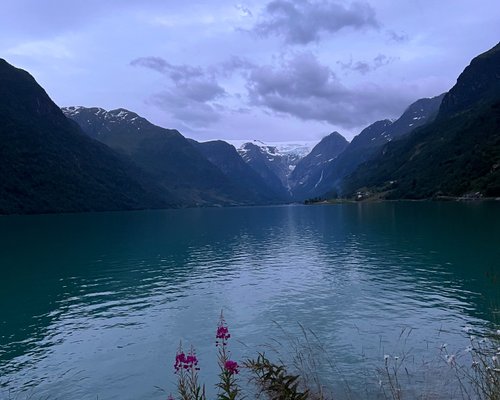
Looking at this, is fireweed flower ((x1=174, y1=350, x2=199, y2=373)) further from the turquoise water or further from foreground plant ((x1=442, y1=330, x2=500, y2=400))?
the turquoise water

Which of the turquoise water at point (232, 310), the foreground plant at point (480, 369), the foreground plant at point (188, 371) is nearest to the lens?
the foreground plant at point (188, 371)

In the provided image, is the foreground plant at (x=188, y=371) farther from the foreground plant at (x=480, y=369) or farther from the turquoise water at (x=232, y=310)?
the turquoise water at (x=232, y=310)

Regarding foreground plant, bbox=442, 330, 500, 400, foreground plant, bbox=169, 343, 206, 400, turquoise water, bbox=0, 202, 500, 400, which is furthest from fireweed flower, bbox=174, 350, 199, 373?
turquoise water, bbox=0, 202, 500, 400

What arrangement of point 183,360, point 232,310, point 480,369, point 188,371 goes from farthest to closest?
point 232,310 < point 480,369 < point 183,360 < point 188,371

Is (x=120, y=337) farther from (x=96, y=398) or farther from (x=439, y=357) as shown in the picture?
(x=439, y=357)

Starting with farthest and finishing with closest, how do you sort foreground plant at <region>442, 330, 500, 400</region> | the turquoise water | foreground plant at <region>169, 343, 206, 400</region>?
the turquoise water
foreground plant at <region>442, 330, 500, 400</region>
foreground plant at <region>169, 343, 206, 400</region>

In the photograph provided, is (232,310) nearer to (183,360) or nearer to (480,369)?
(480,369)

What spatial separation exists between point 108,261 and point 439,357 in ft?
195

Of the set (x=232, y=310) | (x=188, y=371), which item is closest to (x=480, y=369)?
(x=188, y=371)

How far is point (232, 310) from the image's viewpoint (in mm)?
40000

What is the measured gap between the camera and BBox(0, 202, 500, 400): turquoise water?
25922 mm

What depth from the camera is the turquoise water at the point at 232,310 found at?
2592 centimetres

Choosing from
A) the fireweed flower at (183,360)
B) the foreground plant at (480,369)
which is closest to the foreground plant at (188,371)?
the fireweed flower at (183,360)

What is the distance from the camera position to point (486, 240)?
7631 cm
